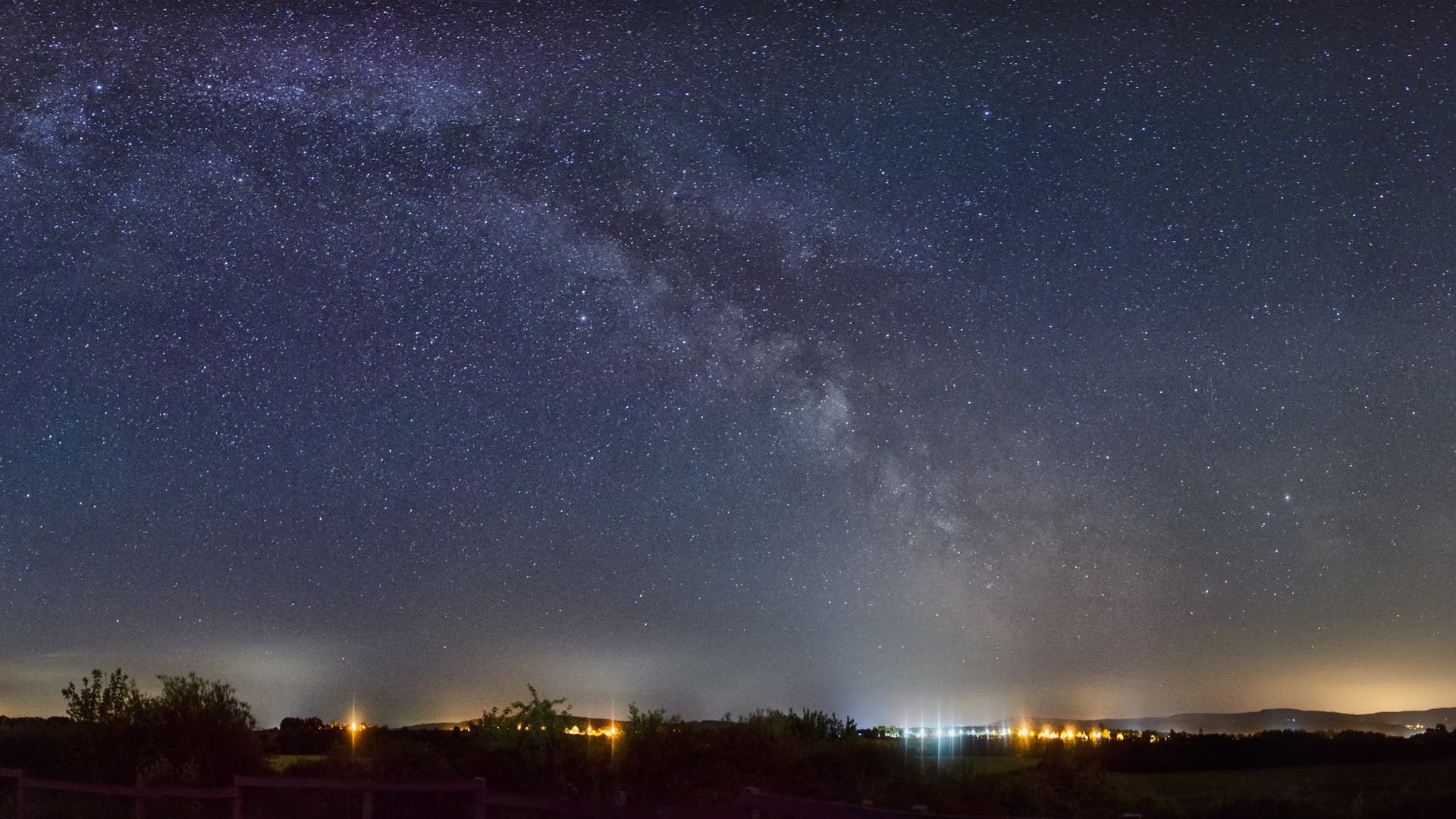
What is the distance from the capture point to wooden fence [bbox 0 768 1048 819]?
9.81 metres

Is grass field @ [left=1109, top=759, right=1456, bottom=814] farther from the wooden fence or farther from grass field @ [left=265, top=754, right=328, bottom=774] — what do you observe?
grass field @ [left=265, top=754, right=328, bottom=774]

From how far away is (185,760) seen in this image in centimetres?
2184

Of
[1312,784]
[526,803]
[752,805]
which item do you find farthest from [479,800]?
[1312,784]

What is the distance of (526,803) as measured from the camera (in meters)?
13.5

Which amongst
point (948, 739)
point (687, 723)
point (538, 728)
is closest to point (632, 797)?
point (687, 723)

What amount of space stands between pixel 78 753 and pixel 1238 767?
125ft

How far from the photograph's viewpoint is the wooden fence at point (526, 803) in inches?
386

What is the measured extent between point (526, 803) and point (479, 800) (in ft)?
2.87

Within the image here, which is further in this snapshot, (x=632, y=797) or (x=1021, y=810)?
(x=1021, y=810)

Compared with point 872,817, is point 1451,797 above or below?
below

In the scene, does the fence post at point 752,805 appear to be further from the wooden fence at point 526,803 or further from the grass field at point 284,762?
the grass field at point 284,762

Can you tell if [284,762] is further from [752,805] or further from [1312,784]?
[1312,784]

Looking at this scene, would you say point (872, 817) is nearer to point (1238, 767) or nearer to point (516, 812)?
point (516, 812)

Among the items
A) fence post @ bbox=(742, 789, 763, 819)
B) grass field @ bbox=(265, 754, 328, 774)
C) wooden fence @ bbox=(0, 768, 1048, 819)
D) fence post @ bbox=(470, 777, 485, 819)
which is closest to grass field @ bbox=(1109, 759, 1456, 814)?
wooden fence @ bbox=(0, 768, 1048, 819)
